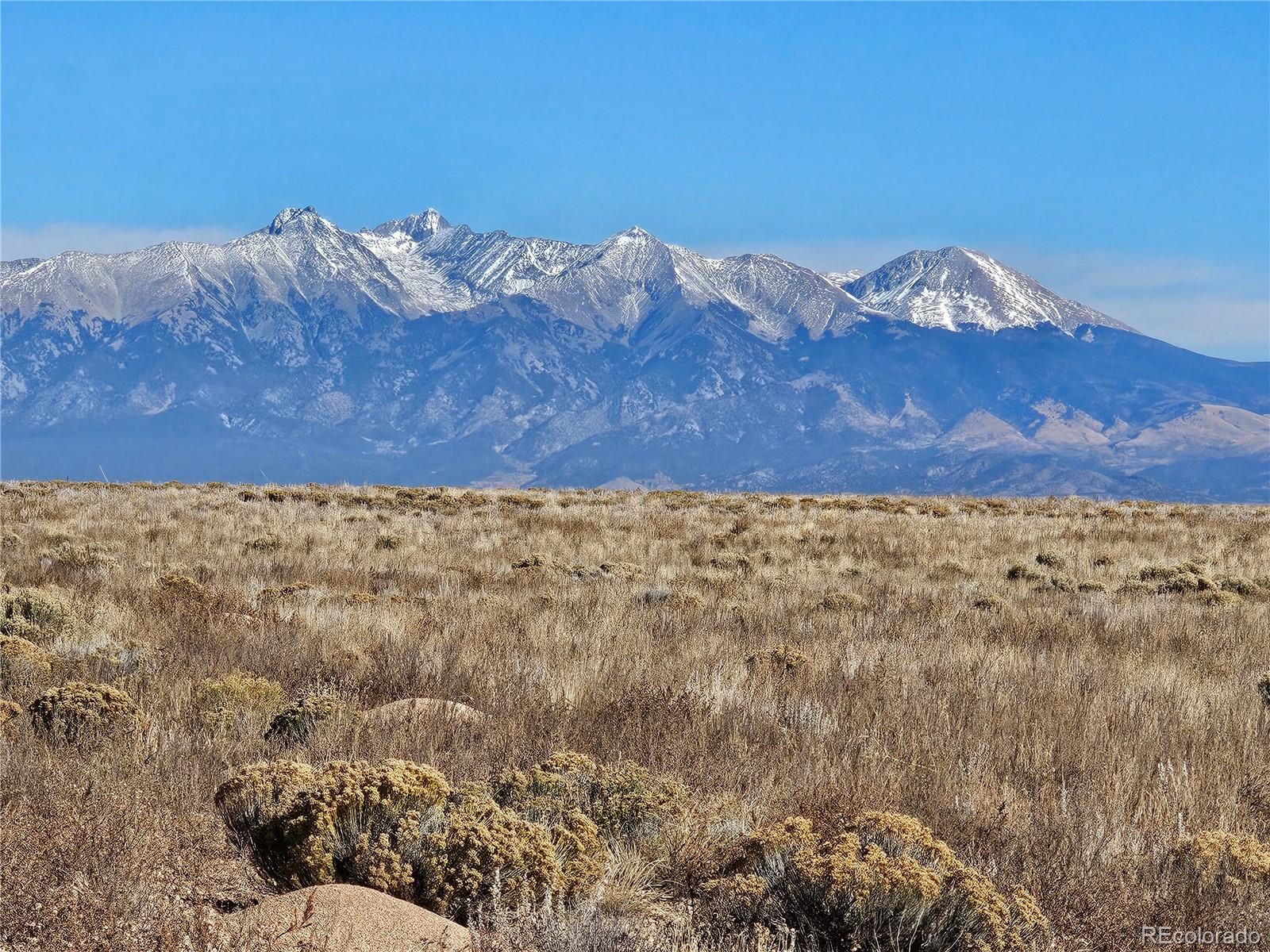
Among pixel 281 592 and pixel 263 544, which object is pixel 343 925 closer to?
pixel 281 592

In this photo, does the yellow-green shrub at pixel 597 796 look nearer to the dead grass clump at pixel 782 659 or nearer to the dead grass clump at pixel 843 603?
the dead grass clump at pixel 782 659

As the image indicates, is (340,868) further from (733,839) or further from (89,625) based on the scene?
(89,625)

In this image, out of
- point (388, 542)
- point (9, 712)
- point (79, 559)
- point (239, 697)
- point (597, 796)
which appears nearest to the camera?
point (597, 796)

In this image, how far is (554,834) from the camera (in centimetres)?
394

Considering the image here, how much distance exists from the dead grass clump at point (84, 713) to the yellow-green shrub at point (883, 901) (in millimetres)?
3125

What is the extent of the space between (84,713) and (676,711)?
3.13 meters

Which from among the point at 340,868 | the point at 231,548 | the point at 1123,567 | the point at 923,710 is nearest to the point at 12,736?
the point at 340,868

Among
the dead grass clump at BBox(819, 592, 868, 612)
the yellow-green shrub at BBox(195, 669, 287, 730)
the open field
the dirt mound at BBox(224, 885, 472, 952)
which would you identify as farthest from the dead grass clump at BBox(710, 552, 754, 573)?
the dirt mound at BBox(224, 885, 472, 952)

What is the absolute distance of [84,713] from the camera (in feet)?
17.1

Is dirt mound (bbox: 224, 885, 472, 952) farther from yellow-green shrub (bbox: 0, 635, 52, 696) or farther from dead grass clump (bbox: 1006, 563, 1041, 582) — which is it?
dead grass clump (bbox: 1006, 563, 1041, 582)

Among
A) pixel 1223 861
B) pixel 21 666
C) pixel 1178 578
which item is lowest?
pixel 1223 861

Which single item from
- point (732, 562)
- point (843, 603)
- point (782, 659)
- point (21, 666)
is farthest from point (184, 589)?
Answer: point (732, 562)

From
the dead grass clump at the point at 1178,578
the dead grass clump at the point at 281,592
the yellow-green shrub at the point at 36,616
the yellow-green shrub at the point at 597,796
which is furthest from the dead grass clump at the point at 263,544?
the dead grass clump at the point at 1178,578

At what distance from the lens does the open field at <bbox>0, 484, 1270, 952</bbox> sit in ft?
12.3
